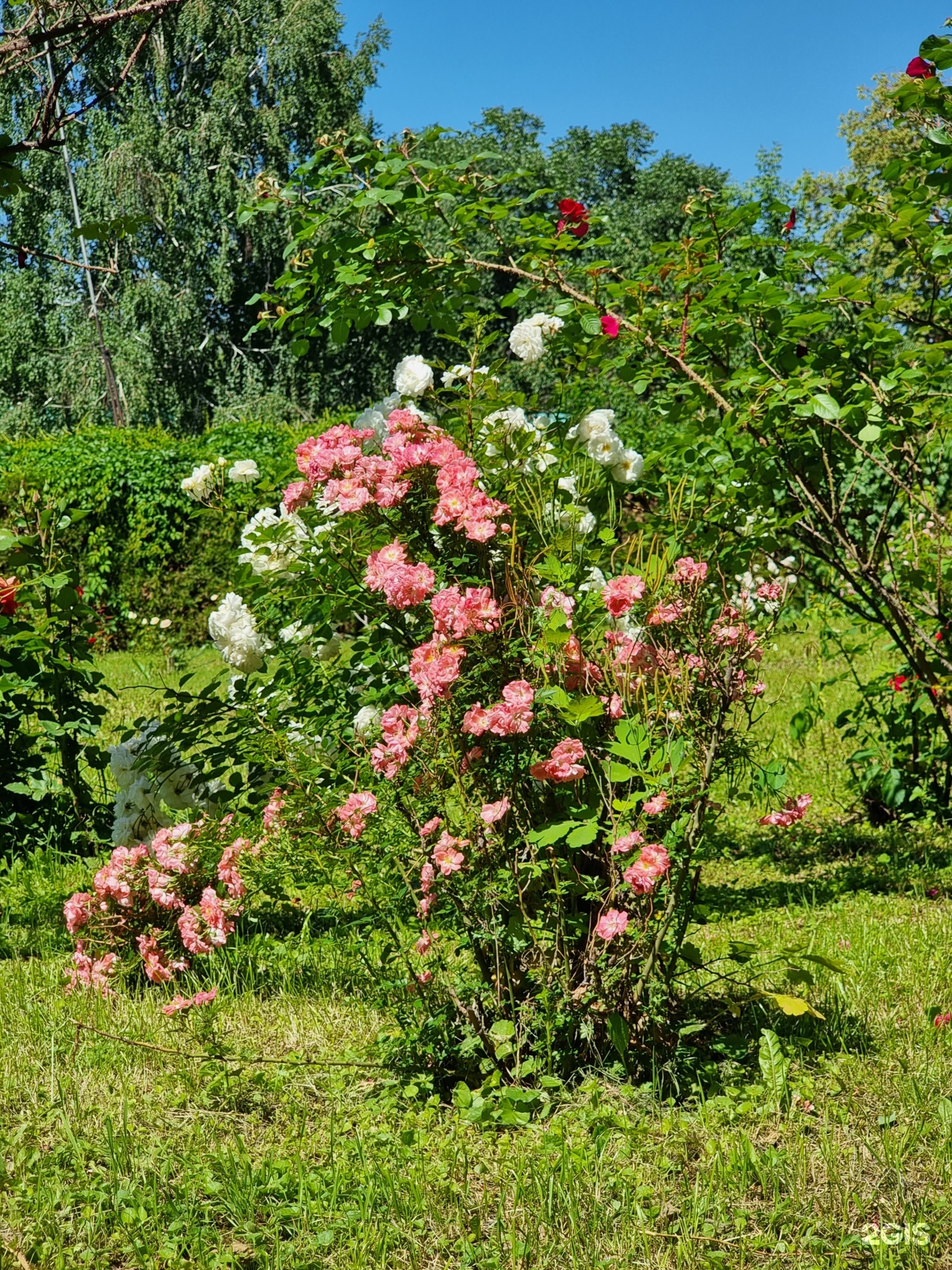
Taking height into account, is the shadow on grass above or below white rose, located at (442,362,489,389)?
below

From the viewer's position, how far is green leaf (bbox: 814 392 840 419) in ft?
10.1

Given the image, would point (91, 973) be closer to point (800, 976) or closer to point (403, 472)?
point (403, 472)

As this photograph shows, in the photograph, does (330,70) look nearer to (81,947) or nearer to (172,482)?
(172,482)

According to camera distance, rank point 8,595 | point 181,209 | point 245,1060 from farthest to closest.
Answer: point 181,209, point 8,595, point 245,1060

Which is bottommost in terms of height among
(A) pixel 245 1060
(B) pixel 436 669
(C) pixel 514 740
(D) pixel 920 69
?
(A) pixel 245 1060

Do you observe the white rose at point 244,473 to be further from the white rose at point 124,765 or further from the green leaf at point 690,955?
the green leaf at point 690,955

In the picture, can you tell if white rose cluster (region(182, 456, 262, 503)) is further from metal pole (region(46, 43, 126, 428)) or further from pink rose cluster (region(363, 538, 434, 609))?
metal pole (region(46, 43, 126, 428))

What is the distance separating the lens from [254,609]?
3.29 meters

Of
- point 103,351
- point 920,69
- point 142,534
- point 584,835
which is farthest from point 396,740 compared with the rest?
point 103,351

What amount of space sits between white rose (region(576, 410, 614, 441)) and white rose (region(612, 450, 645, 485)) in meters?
0.09

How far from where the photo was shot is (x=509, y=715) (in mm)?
2217

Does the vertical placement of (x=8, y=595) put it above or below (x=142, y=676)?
below

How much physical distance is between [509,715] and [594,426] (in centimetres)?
104

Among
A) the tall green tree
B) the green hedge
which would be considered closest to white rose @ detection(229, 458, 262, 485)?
the green hedge
